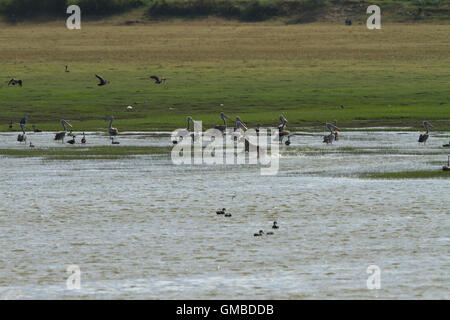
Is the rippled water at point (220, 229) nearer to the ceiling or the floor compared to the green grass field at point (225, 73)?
nearer to the floor

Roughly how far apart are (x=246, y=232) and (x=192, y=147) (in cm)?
1308

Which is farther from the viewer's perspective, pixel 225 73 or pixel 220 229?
pixel 225 73

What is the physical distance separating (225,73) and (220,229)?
118 feet

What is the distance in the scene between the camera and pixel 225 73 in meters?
51.9

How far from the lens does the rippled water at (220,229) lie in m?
12.6

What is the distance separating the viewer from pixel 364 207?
1838 centimetres

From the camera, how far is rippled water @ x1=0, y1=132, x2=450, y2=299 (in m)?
12.6

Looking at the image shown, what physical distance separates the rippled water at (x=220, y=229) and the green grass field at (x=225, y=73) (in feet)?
34.8

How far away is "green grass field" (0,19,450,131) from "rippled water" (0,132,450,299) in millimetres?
10608

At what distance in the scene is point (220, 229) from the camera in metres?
16.2

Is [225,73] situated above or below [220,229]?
above

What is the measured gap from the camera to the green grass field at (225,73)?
37375 millimetres

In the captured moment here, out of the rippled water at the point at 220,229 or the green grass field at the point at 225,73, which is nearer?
the rippled water at the point at 220,229

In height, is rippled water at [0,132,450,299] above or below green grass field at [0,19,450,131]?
below
